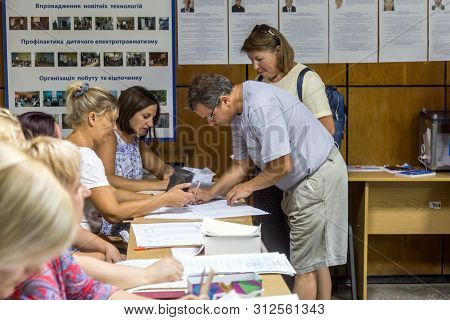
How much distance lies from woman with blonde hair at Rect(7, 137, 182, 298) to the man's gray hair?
104 centimetres

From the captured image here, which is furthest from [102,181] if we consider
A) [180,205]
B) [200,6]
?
[200,6]

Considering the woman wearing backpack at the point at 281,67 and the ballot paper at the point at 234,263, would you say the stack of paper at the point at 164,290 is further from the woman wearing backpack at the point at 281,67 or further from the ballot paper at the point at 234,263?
the woman wearing backpack at the point at 281,67

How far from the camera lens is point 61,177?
A: 1.23 m

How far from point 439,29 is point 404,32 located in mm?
223

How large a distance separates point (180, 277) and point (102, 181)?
932 mm

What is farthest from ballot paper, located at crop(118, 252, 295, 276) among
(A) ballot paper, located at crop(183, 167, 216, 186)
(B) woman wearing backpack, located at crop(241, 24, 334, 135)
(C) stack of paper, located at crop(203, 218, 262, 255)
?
(B) woman wearing backpack, located at crop(241, 24, 334, 135)

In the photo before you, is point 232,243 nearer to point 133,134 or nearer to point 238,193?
point 238,193

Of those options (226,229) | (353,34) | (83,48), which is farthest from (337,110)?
(226,229)

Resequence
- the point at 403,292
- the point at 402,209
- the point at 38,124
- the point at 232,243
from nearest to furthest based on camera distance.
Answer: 1. the point at 232,243
2. the point at 38,124
3. the point at 402,209
4. the point at 403,292

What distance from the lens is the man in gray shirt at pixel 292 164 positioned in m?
2.67

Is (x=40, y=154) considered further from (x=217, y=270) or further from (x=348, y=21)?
(x=348, y=21)

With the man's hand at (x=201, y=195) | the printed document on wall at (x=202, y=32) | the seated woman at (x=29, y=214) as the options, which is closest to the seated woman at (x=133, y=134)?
the man's hand at (x=201, y=195)

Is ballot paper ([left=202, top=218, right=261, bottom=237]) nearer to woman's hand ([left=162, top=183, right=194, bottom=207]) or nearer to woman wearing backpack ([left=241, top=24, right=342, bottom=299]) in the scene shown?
woman's hand ([left=162, top=183, right=194, bottom=207])

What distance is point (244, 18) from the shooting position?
13.5 feet
